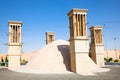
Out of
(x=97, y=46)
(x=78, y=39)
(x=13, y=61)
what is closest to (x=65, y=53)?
(x=78, y=39)

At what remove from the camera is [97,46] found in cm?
3738

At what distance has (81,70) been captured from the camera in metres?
24.5

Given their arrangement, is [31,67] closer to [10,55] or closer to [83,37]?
[10,55]

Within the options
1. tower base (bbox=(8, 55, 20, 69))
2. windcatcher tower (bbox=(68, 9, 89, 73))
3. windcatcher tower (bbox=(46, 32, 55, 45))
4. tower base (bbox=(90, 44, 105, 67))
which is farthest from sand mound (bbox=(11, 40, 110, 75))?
windcatcher tower (bbox=(46, 32, 55, 45))

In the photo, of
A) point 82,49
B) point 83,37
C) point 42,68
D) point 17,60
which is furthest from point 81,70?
point 17,60

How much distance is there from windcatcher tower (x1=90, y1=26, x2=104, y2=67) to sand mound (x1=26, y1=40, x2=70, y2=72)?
8843 mm

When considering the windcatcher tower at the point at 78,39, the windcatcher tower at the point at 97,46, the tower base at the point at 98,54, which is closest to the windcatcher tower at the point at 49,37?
the windcatcher tower at the point at 97,46

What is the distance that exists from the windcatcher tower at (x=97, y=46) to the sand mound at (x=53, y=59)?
8.84m

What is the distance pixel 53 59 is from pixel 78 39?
6.48 m

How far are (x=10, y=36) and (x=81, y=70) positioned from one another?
66.3 feet

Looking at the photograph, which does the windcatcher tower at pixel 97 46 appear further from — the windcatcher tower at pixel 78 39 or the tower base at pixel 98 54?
the windcatcher tower at pixel 78 39

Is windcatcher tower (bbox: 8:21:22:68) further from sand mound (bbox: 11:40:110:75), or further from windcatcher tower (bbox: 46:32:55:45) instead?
windcatcher tower (bbox: 46:32:55:45)

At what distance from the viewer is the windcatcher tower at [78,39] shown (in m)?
24.6

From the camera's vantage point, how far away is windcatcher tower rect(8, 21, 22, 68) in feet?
117
